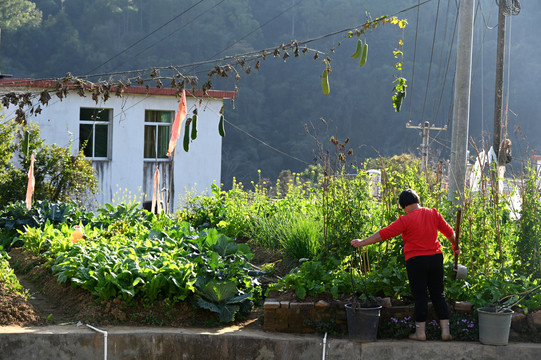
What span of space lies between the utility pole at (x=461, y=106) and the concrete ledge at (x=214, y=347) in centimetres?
232

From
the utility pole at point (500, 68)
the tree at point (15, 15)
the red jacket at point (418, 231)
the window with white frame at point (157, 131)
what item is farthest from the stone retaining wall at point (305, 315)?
the tree at point (15, 15)

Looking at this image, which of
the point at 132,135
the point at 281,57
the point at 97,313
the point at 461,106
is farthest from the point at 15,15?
the point at 97,313

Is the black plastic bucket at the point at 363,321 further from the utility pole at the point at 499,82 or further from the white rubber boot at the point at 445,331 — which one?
the utility pole at the point at 499,82

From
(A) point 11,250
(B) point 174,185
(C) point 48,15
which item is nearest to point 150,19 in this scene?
(C) point 48,15

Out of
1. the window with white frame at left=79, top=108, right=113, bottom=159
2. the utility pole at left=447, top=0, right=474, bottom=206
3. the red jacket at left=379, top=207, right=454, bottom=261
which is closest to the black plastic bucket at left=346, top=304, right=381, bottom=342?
the red jacket at left=379, top=207, right=454, bottom=261

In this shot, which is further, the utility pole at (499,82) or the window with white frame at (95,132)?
the window with white frame at (95,132)

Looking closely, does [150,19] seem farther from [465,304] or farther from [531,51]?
[465,304]

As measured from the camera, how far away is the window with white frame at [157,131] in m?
25.0

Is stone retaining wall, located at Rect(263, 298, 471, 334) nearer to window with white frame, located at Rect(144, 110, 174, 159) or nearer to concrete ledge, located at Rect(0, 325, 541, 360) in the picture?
concrete ledge, located at Rect(0, 325, 541, 360)

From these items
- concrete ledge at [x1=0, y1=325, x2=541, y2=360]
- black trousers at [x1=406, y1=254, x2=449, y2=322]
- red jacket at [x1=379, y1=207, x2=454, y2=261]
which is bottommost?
concrete ledge at [x1=0, y1=325, x2=541, y2=360]

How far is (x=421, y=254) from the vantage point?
7082mm

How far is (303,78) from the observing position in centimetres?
6744

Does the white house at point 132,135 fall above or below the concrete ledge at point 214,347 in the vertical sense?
above

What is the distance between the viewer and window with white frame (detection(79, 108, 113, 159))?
78.1 feet
